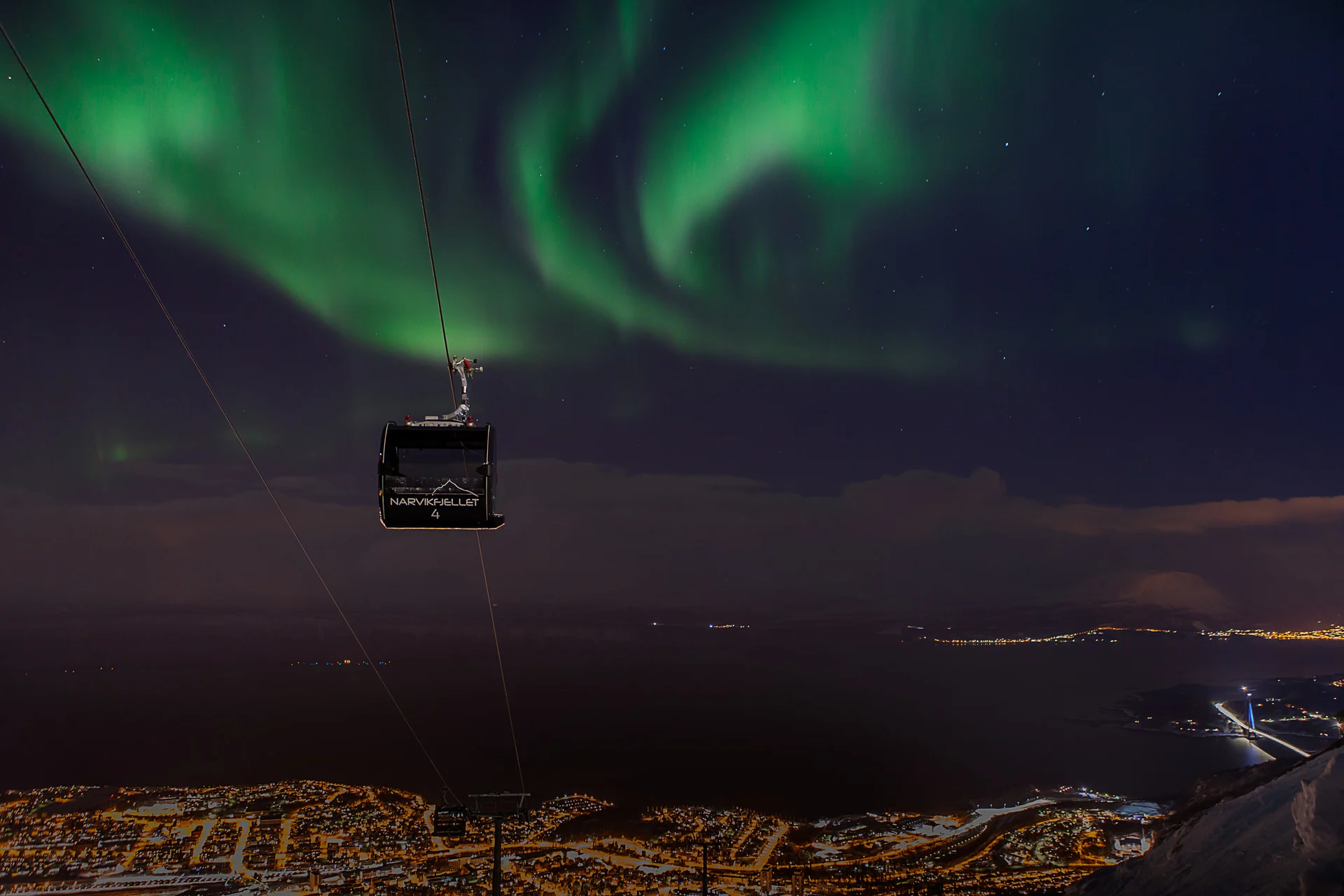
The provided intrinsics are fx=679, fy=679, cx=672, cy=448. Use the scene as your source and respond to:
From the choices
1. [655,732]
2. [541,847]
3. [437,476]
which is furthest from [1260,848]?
[655,732]

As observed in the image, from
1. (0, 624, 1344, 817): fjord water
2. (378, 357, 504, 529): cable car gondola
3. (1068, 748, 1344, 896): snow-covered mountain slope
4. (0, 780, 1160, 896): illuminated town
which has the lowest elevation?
(0, 624, 1344, 817): fjord water

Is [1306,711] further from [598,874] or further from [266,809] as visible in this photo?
[266,809]

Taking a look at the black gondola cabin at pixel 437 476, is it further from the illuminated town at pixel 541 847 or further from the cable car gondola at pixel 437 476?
the illuminated town at pixel 541 847

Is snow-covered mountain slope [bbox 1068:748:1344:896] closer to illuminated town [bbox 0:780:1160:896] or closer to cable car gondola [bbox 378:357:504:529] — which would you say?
cable car gondola [bbox 378:357:504:529]

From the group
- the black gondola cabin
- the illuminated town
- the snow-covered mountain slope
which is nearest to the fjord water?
the illuminated town

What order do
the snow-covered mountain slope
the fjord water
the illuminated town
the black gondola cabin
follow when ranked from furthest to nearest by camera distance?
the fjord water, the illuminated town, the black gondola cabin, the snow-covered mountain slope

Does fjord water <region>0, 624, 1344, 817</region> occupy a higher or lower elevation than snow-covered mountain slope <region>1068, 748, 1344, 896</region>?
lower

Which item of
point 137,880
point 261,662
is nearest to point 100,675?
point 261,662
